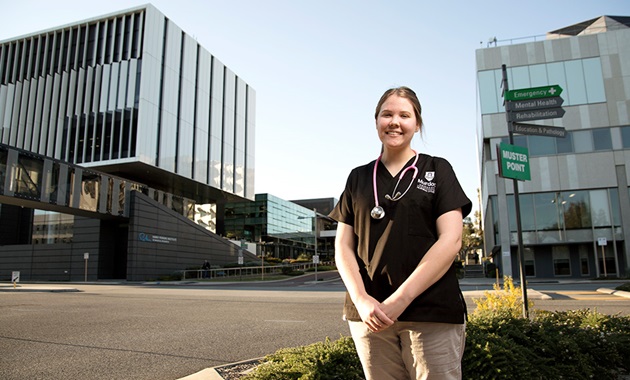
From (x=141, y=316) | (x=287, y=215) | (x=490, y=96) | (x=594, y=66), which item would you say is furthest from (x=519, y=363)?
(x=287, y=215)

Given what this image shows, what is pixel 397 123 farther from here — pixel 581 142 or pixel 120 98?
pixel 120 98

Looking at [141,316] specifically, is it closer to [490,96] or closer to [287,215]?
[490,96]

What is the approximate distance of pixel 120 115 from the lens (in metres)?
39.3

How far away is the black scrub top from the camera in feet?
6.16

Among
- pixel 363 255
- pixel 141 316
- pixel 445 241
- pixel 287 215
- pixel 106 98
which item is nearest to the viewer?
pixel 445 241

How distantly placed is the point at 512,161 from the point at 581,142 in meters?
30.3

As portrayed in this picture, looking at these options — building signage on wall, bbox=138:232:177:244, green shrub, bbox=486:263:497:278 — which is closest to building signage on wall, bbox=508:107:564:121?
green shrub, bbox=486:263:497:278

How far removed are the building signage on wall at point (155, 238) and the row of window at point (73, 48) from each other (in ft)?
54.3

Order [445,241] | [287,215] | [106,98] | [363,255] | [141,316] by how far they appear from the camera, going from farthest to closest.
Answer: [287,215] < [106,98] < [141,316] < [363,255] < [445,241]

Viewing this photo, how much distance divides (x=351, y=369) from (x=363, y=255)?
2.27m

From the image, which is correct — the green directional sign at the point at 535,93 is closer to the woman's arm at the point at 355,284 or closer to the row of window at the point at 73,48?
the woman's arm at the point at 355,284

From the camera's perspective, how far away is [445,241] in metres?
1.91

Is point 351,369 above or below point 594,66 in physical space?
below

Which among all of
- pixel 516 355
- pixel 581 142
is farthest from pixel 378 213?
pixel 581 142
